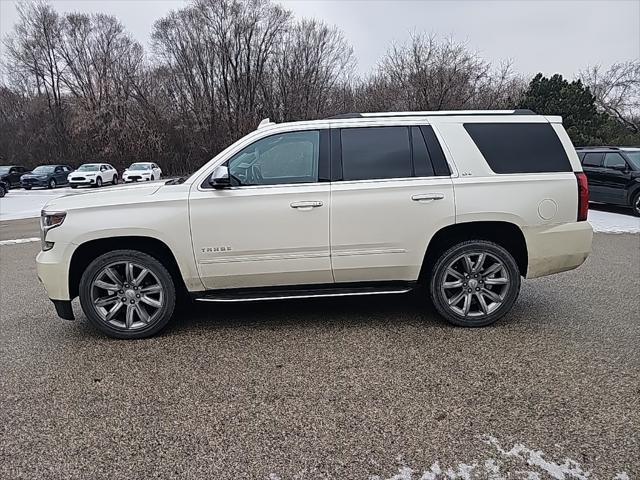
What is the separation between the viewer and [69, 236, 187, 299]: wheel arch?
4284 millimetres

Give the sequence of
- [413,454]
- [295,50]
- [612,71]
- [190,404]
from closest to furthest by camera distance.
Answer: [413,454] → [190,404] → [612,71] → [295,50]

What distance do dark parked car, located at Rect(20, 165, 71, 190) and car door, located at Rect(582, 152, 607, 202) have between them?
30333 mm

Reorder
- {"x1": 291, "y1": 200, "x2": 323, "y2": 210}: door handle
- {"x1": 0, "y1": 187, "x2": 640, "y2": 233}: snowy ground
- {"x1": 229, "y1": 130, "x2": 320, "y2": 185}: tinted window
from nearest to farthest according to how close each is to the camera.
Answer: {"x1": 291, "y1": 200, "x2": 323, "y2": 210}: door handle, {"x1": 229, "y1": 130, "x2": 320, "y2": 185}: tinted window, {"x1": 0, "y1": 187, "x2": 640, "y2": 233}: snowy ground

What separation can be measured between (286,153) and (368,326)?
A: 1.76 m

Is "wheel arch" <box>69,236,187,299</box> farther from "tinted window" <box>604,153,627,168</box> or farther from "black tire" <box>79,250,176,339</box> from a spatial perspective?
"tinted window" <box>604,153,627,168</box>

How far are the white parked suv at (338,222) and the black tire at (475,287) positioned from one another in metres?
0.01

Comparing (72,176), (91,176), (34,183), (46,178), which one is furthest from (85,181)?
(34,183)

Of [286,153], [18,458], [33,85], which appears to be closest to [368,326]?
[286,153]

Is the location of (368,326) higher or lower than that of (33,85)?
lower

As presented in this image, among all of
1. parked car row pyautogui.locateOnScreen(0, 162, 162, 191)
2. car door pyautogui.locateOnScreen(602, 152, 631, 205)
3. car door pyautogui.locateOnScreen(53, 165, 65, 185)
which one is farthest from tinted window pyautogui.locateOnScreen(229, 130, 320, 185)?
car door pyautogui.locateOnScreen(53, 165, 65, 185)

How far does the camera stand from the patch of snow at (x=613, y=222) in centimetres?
1031

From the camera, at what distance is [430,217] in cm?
426

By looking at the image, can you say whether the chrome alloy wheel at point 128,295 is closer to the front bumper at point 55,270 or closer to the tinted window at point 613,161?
the front bumper at point 55,270

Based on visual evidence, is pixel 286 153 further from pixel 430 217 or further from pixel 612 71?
pixel 612 71
